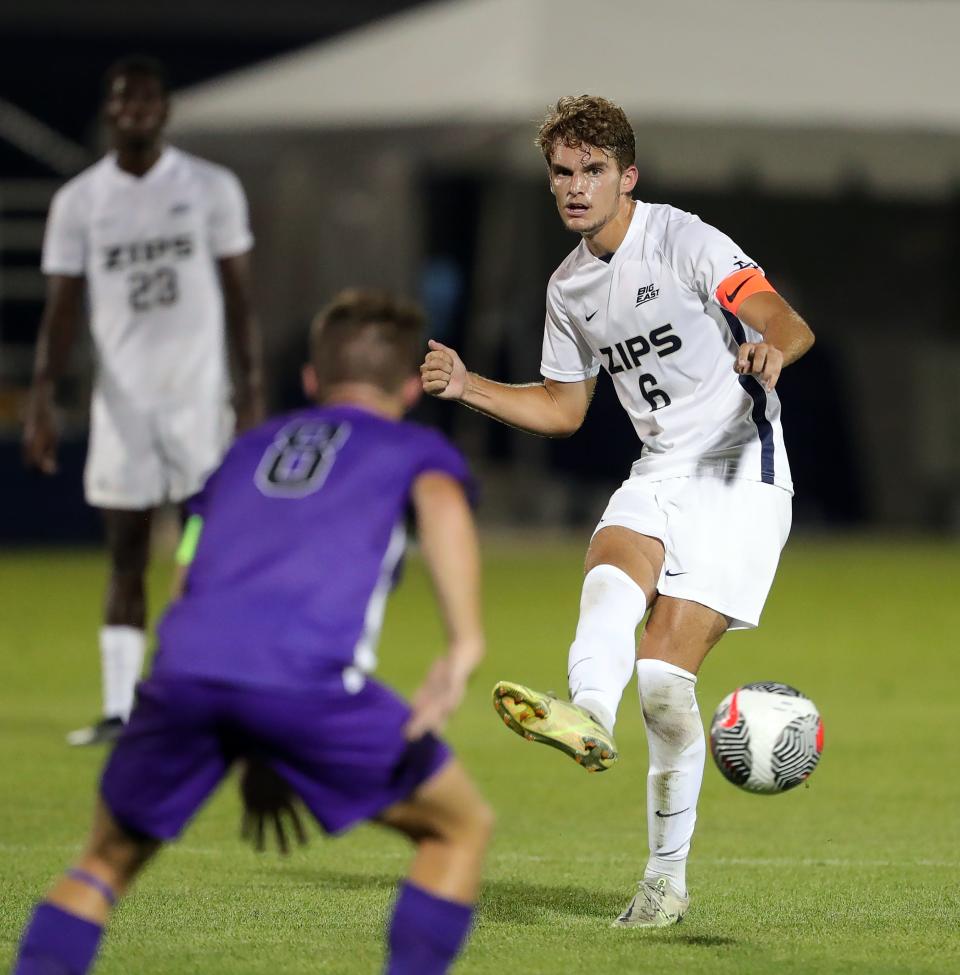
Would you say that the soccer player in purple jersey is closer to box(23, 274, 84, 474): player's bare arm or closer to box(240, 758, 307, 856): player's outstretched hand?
box(240, 758, 307, 856): player's outstretched hand

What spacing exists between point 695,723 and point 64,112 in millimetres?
26865

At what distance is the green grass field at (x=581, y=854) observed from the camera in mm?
5352

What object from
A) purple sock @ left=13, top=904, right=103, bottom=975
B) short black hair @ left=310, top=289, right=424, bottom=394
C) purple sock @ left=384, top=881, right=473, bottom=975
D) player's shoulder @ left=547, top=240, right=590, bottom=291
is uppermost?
short black hair @ left=310, top=289, right=424, bottom=394

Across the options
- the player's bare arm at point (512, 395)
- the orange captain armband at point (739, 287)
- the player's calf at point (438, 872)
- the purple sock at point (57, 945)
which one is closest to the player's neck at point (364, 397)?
the player's calf at point (438, 872)

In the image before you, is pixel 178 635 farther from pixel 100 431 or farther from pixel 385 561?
pixel 100 431

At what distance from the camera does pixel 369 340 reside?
421 centimetres

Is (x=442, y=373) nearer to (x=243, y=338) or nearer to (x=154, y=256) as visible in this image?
(x=243, y=338)

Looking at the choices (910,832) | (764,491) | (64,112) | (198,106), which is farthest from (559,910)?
(64,112)

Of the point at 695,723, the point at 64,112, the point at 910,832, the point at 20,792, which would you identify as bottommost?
the point at 64,112

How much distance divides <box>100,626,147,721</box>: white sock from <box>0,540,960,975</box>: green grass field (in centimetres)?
28

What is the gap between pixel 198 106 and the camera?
890 inches

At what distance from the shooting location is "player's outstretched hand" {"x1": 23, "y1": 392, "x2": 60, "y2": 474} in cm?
911

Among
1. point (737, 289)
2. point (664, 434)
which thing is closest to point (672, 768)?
point (664, 434)

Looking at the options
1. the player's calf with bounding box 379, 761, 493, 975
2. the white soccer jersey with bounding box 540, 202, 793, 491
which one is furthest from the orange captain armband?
the player's calf with bounding box 379, 761, 493, 975
